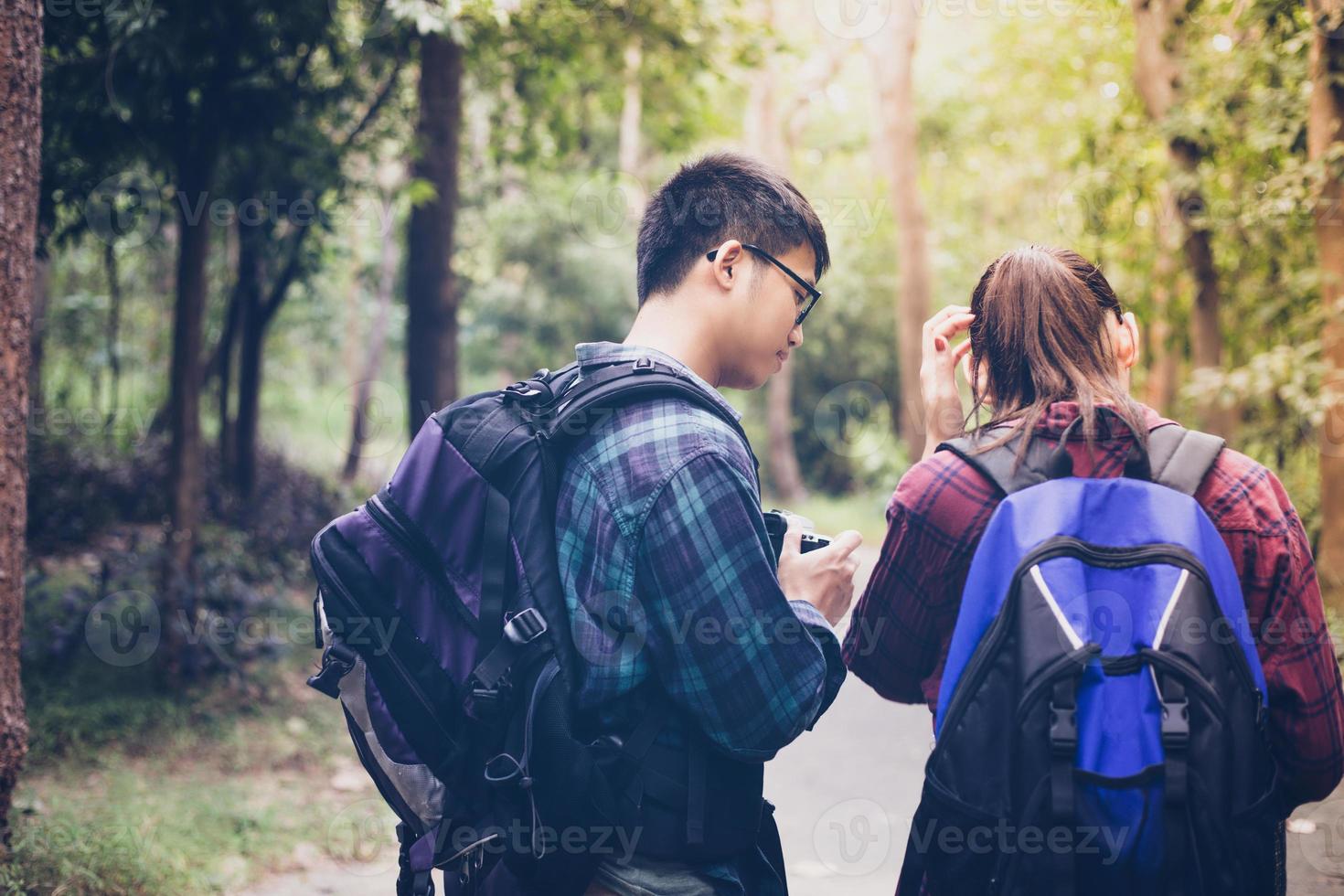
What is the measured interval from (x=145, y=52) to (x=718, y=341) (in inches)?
188

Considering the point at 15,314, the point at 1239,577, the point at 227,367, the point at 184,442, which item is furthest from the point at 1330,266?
the point at 227,367

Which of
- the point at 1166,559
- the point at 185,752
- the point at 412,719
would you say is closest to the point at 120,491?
the point at 185,752

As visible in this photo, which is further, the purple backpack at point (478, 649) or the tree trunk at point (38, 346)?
the tree trunk at point (38, 346)

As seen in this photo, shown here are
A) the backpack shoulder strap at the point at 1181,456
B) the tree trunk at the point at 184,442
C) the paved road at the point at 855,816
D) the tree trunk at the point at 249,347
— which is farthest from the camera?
the tree trunk at the point at 249,347

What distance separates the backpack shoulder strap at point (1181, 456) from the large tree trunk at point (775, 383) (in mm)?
14028

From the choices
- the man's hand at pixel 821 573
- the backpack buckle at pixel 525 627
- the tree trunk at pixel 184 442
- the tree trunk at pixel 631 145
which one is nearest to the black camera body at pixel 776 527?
the man's hand at pixel 821 573

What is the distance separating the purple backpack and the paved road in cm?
282

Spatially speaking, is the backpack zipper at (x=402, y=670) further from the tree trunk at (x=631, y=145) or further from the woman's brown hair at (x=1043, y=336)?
the tree trunk at (x=631, y=145)

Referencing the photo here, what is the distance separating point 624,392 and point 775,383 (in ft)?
49.0

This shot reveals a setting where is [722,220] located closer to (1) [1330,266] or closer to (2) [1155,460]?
(2) [1155,460]

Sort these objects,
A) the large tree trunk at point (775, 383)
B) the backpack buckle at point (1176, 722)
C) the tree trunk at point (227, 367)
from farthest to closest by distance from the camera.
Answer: the large tree trunk at point (775, 383) → the tree trunk at point (227, 367) → the backpack buckle at point (1176, 722)

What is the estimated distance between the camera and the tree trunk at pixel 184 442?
6.11 m

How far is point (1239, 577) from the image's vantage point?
6.12 feet

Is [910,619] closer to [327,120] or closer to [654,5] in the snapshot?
[327,120]
